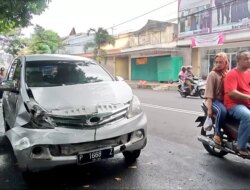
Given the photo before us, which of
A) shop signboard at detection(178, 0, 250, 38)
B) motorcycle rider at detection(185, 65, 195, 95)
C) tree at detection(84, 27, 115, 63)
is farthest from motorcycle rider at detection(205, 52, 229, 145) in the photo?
tree at detection(84, 27, 115, 63)

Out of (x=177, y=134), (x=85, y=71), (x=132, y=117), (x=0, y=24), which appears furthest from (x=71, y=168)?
(x=0, y=24)

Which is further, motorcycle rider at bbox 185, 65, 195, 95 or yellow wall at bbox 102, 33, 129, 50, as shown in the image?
yellow wall at bbox 102, 33, 129, 50

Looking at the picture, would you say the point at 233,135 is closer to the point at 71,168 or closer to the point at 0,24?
the point at 71,168

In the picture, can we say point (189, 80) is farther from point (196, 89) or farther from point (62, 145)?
point (62, 145)

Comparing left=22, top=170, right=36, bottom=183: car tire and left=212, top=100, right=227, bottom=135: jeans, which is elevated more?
left=212, top=100, right=227, bottom=135: jeans

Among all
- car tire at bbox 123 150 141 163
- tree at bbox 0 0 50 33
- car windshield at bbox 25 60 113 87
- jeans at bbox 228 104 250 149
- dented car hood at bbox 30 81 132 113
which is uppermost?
tree at bbox 0 0 50 33

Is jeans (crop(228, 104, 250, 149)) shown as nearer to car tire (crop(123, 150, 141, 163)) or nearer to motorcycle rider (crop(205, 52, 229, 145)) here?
motorcycle rider (crop(205, 52, 229, 145))

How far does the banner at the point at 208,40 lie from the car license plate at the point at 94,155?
19414 mm

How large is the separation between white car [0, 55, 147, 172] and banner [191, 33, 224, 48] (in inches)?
731

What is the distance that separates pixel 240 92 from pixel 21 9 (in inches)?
260

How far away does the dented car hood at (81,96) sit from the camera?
12.8 ft

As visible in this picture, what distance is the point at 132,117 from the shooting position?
13.8 ft

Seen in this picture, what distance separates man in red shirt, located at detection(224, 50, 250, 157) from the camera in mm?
4031

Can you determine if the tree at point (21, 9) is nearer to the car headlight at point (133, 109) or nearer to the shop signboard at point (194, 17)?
the car headlight at point (133, 109)
